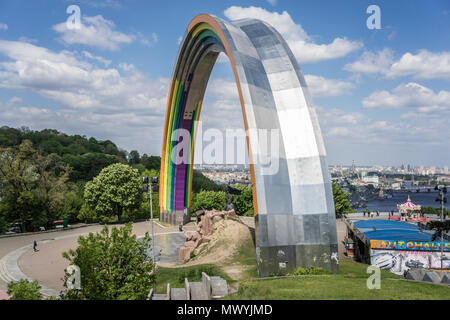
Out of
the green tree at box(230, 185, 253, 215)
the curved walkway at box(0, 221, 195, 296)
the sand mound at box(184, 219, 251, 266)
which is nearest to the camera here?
the curved walkway at box(0, 221, 195, 296)

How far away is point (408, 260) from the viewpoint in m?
23.1

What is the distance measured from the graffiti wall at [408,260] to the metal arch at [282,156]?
559cm

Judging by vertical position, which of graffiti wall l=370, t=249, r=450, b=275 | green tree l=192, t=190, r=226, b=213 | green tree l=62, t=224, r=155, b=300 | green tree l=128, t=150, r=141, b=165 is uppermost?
green tree l=128, t=150, r=141, b=165

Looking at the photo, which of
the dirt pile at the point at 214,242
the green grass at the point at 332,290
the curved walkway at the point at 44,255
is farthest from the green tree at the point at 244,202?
the green grass at the point at 332,290

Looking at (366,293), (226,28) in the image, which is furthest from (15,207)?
(366,293)

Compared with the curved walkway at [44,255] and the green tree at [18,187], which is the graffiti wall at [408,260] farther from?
the green tree at [18,187]

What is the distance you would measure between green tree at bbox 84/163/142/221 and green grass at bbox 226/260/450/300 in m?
31.3

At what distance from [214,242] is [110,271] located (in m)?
14.2

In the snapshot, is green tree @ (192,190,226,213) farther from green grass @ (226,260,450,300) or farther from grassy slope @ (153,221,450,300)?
Result: green grass @ (226,260,450,300)

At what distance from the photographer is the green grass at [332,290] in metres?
13.0

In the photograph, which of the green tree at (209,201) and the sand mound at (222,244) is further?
the green tree at (209,201)

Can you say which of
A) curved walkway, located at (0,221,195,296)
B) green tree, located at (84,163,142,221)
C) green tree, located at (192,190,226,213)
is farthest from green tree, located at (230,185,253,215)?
green tree, located at (84,163,142,221)

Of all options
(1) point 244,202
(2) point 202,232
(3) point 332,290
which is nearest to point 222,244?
(2) point 202,232

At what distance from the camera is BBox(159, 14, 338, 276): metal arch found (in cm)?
1984
